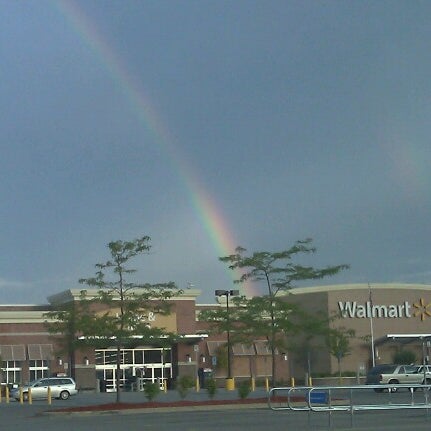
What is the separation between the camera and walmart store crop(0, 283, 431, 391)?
76438 mm

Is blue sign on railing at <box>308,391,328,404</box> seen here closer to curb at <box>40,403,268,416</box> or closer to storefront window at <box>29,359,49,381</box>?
curb at <box>40,403,268,416</box>

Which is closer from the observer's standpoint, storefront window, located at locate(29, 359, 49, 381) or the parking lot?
the parking lot

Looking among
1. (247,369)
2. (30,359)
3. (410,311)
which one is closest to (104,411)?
(30,359)

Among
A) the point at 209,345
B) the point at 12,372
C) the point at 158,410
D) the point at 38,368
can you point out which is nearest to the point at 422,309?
the point at 209,345

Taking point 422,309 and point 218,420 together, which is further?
point 422,309

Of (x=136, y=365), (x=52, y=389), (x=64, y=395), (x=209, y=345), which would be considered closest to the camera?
(x=64, y=395)

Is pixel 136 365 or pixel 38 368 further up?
pixel 38 368

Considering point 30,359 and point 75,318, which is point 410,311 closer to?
point 30,359

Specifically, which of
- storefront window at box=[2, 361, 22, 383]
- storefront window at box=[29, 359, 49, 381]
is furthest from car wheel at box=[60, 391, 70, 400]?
storefront window at box=[2, 361, 22, 383]

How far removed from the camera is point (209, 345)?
8156 centimetres

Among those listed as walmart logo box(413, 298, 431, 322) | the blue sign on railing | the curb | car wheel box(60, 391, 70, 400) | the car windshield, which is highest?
walmart logo box(413, 298, 431, 322)

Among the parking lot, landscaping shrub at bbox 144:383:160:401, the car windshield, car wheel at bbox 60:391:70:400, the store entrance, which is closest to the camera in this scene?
the parking lot

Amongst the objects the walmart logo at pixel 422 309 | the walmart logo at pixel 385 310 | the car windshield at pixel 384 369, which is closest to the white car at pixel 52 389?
the car windshield at pixel 384 369

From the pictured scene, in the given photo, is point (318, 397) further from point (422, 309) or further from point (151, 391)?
point (422, 309)
